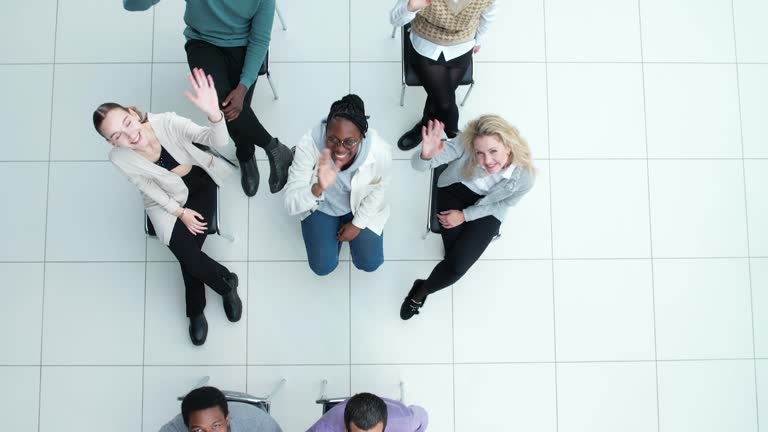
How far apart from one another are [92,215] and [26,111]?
0.74 meters

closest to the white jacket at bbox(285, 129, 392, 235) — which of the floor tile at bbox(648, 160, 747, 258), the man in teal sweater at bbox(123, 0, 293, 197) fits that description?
the man in teal sweater at bbox(123, 0, 293, 197)

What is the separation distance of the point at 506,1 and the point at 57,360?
3.29m

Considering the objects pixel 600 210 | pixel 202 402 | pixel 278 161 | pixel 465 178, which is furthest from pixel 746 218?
pixel 202 402

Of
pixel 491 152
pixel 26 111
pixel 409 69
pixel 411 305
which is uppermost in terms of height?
pixel 409 69

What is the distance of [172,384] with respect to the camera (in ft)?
9.17

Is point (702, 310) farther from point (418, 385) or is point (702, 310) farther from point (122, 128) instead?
point (122, 128)

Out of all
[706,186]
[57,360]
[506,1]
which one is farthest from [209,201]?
[706,186]

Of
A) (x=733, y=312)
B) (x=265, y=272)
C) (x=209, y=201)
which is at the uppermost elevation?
(x=209, y=201)

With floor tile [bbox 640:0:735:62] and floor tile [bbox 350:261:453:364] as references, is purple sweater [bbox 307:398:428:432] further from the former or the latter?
floor tile [bbox 640:0:735:62]

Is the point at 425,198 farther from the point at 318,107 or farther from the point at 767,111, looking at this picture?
the point at 767,111

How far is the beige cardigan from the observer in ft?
7.09

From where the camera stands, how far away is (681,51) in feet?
10.1

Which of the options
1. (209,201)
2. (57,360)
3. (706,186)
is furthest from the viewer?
(706,186)

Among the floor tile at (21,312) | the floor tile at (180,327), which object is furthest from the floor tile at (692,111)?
the floor tile at (21,312)
